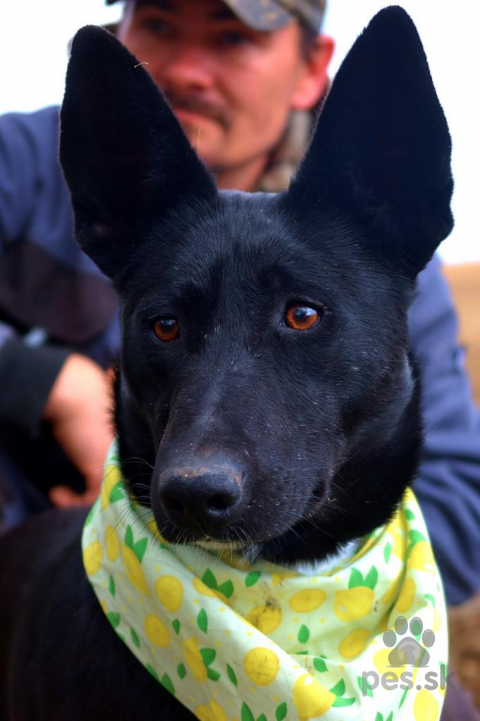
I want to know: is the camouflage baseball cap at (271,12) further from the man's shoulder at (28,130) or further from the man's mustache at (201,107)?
the man's shoulder at (28,130)

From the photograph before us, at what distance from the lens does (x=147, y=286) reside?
1.52 metres

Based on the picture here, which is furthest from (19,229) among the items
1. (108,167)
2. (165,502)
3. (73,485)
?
(165,502)

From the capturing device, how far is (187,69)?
2564 millimetres

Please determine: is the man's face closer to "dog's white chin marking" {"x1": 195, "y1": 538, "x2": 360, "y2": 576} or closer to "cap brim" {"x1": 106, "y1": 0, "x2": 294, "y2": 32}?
"cap brim" {"x1": 106, "y1": 0, "x2": 294, "y2": 32}

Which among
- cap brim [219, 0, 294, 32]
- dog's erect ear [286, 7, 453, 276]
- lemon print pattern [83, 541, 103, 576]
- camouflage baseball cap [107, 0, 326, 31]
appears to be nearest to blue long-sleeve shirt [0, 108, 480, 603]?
camouflage baseball cap [107, 0, 326, 31]

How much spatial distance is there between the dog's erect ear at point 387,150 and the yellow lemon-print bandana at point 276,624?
0.68 metres

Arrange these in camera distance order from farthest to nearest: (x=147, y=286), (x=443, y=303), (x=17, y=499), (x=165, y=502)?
(x=443, y=303)
(x=17, y=499)
(x=147, y=286)
(x=165, y=502)

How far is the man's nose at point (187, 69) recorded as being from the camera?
2564 millimetres

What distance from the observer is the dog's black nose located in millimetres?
1141

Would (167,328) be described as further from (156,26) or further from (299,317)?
(156,26)

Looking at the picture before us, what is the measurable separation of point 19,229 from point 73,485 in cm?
93

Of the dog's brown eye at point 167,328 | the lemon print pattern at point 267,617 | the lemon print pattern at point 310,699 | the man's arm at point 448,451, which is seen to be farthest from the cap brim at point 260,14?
the lemon print pattern at point 310,699

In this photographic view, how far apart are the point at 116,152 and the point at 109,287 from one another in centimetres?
106

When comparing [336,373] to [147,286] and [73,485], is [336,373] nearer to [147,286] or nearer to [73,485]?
[147,286]
